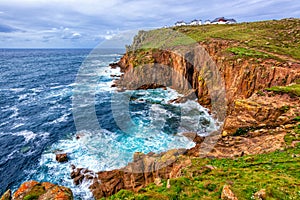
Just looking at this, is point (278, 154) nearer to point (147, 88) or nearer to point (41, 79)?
point (147, 88)

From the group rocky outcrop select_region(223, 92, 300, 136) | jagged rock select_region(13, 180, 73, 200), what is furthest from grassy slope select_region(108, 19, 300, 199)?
jagged rock select_region(13, 180, 73, 200)

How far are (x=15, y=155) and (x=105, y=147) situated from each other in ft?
48.7

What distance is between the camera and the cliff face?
19.2 metres

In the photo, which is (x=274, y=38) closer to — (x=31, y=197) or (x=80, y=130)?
(x=80, y=130)

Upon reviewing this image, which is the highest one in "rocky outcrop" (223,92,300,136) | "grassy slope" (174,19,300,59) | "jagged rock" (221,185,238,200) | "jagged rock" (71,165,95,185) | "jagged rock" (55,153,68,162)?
"grassy slope" (174,19,300,59)

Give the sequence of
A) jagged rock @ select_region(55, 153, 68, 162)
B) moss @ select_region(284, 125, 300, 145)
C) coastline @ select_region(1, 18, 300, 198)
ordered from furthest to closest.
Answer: jagged rock @ select_region(55, 153, 68, 162) → coastline @ select_region(1, 18, 300, 198) → moss @ select_region(284, 125, 300, 145)

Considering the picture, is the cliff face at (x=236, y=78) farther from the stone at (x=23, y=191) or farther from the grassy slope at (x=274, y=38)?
the stone at (x=23, y=191)

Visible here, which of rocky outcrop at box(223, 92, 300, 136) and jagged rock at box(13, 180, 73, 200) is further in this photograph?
rocky outcrop at box(223, 92, 300, 136)

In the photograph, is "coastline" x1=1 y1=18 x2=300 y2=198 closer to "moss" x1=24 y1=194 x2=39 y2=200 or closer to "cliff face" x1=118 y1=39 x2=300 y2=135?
"cliff face" x1=118 y1=39 x2=300 y2=135

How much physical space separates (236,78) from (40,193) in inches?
1421

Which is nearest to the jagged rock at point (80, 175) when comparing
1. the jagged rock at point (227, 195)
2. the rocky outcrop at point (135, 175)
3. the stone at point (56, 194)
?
the rocky outcrop at point (135, 175)

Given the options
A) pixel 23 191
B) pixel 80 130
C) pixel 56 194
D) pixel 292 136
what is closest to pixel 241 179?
pixel 292 136

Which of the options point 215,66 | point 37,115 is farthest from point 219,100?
point 37,115

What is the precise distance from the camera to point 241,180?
1235 centimetres
